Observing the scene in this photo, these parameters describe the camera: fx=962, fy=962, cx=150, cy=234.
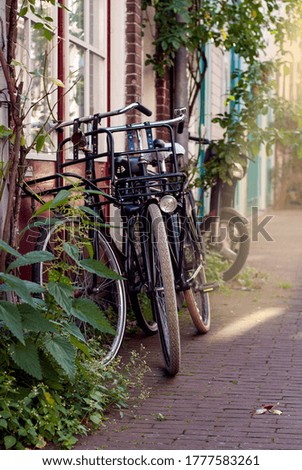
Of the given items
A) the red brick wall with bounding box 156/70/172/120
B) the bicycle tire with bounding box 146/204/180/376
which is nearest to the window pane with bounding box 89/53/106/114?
the red brick wall with bounding box 156/70/172/120

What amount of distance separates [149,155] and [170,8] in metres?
2.54

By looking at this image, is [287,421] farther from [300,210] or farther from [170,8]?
[300,210]

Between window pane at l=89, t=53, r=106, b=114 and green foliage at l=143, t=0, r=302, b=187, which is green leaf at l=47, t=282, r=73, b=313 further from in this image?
green foliage at l=143, t=0, r=302, b=187

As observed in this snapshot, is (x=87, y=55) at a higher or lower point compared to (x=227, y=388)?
higher

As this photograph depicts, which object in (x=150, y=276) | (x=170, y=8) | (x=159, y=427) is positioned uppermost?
(x=170, y=8)

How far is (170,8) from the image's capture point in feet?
26.6

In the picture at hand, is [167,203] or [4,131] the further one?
[167,203]

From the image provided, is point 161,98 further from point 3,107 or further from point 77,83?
point 3,107

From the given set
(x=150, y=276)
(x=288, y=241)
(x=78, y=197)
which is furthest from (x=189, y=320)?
(x=288, y=241)

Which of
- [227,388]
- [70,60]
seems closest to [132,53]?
[70,60]

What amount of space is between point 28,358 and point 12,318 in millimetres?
219

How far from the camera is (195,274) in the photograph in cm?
616

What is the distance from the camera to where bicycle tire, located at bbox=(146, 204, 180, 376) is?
5.06m
